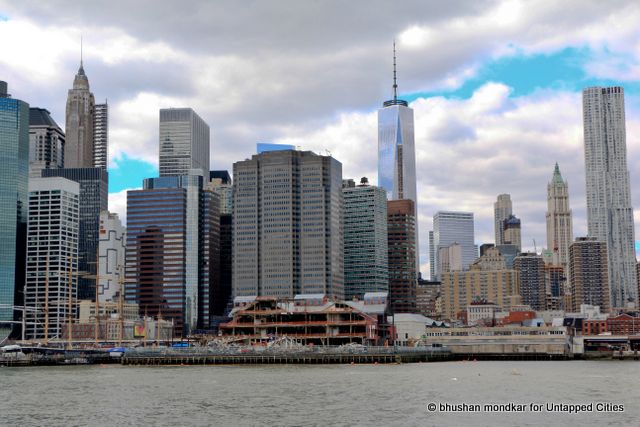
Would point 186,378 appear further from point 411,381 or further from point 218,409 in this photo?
point 218,409

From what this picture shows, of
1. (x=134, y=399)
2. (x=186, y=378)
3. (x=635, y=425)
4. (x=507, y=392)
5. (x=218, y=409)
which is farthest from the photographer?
(x=186, y=378)

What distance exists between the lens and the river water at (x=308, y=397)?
83.6m

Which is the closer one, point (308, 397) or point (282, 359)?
point (308, 397)

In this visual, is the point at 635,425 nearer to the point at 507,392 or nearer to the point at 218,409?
the point at 507,392

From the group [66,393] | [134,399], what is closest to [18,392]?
[66,393]

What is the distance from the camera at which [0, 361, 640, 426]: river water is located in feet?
274

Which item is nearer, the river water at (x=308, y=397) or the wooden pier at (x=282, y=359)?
the river water at (x=308, y=397)

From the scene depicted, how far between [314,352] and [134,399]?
8651 cm

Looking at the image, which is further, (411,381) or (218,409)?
(411,381)

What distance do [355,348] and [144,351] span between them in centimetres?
4521

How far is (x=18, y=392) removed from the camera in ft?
373

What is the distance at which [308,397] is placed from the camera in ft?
336

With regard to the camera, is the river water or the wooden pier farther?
the wooden pier

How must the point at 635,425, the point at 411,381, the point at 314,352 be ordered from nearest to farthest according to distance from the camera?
the point at 635,425
the point at 411,381
the point at 314,352
